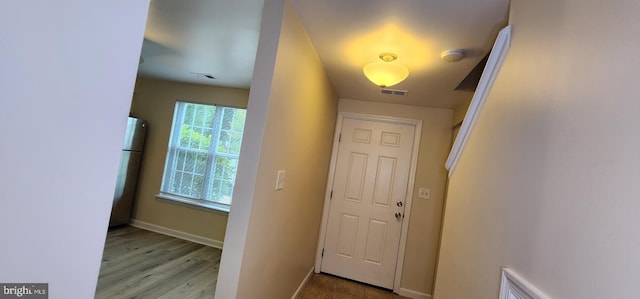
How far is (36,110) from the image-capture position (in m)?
0.38

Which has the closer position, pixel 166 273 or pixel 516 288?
pixel 516 288

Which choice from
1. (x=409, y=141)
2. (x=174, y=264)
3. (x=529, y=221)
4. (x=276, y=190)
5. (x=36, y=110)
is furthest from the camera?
(x=409, y=141)

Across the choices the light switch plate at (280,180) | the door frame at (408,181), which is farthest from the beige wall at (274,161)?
the door frame at (408,181)

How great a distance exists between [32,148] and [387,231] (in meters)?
3.11

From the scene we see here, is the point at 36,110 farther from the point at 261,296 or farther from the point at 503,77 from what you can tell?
the point at 261,296

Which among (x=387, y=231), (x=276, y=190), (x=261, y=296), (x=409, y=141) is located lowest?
(x=261, y=296)

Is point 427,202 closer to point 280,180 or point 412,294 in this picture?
point 412,294

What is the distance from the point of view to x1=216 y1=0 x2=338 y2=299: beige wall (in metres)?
1.33

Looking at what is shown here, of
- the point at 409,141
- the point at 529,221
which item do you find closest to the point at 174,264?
the point at 409,141

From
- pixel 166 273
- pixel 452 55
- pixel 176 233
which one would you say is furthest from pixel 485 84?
pixel 176 233

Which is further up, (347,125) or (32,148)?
(347,125)

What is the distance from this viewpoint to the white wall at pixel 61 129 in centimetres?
36

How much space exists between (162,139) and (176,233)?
1358mm

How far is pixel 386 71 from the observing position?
1.70 m
